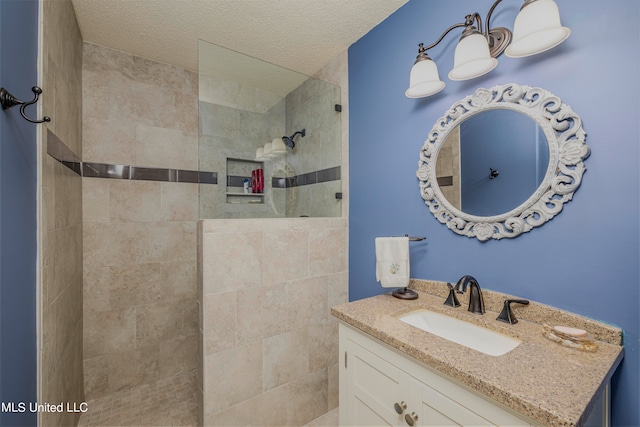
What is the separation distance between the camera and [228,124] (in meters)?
1.70

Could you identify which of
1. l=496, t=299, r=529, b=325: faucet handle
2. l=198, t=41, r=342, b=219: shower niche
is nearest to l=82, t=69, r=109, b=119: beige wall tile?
l=198, t=41, r=342, b=219: shower niche

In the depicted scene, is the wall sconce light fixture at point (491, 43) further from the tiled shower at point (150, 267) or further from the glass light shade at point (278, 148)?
the glass light shade at point (278, 148)

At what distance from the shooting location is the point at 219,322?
60.1 inches

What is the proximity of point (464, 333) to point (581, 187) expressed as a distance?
74 centimetres

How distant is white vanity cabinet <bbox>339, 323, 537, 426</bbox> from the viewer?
80cm

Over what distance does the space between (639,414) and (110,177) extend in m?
3.09

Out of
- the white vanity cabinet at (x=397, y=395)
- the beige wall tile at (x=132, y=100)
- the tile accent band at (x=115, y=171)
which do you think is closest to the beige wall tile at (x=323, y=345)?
the white vanity cabinet at (x=397, y=395)

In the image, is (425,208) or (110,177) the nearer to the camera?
(425,208)

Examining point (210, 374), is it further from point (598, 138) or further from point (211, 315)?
point (598, 138)

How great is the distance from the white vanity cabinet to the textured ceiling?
187 cm

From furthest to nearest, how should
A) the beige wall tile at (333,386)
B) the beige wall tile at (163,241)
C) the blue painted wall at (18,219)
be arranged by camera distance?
the beige wall tile at (163,241), the beige wall tile at (333,386), the blue painted wall at (18,219)

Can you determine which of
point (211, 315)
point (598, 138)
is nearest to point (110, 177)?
point (211, 315)

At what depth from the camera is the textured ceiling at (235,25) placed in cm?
165

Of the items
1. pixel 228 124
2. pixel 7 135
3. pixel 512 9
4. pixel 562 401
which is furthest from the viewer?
pixel 228 124
